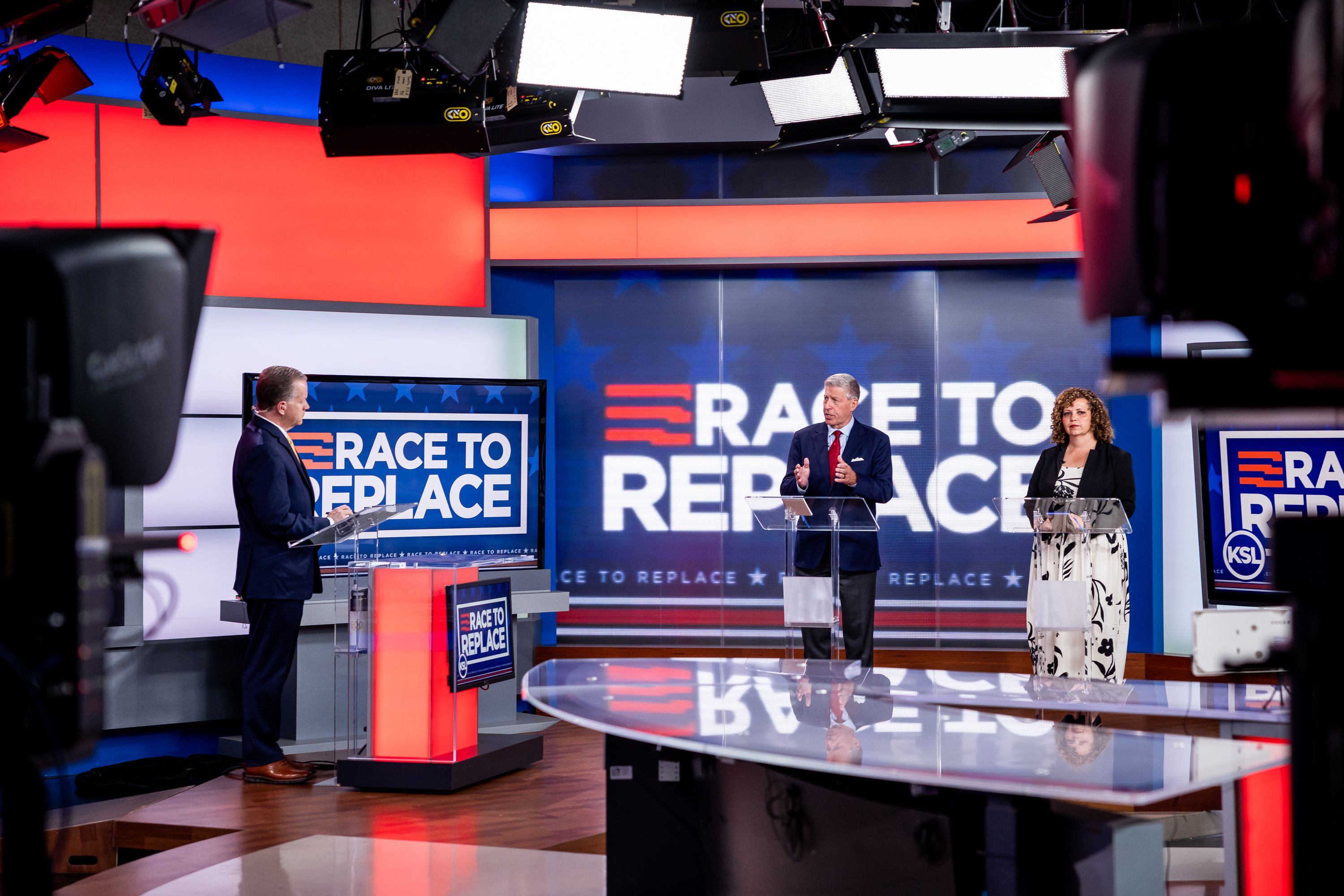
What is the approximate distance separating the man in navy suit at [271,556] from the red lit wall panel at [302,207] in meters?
1.12

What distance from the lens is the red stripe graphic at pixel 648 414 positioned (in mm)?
6504

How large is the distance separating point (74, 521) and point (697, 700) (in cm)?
167

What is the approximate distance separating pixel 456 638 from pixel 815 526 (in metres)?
1.43

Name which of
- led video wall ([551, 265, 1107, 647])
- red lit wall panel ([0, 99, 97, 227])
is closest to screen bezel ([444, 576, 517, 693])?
led video wall ([551, 265, 1107, 647])

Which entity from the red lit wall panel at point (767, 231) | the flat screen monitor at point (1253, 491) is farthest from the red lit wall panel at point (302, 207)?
the flat screen monitor at point (1253, 491)

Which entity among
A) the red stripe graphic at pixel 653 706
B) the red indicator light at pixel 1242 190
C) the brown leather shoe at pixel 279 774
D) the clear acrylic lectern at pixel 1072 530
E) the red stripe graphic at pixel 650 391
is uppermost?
the red stripe graphic at pixel 650 391

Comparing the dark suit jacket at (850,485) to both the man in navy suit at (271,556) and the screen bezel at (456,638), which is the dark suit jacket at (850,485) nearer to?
the screen bezel at (456,638)

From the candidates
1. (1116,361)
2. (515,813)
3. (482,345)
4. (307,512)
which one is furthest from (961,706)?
(482,345)

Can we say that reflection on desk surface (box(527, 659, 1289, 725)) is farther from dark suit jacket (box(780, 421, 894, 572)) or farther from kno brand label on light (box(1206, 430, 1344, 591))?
kno brand label on light (box(1206, 430, 1344, 591))

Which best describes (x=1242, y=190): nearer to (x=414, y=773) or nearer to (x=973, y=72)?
(x=973, y=72)

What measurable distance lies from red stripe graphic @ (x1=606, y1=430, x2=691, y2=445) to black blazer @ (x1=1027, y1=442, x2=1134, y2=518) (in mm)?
2477

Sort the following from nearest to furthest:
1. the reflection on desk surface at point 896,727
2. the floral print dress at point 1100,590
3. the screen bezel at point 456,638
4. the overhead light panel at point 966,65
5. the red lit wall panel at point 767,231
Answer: the reflection on desk surface at point 896,727, the overhead light panel at point 966,65, the floral print dress at point 1100,590, the screen bezel at point 456,638, the red lit wall panel at point 767,231

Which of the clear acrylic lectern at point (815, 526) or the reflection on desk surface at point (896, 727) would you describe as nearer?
the reflection on desk surface at point (896, 727)

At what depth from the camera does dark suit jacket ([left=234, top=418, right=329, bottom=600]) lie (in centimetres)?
433
